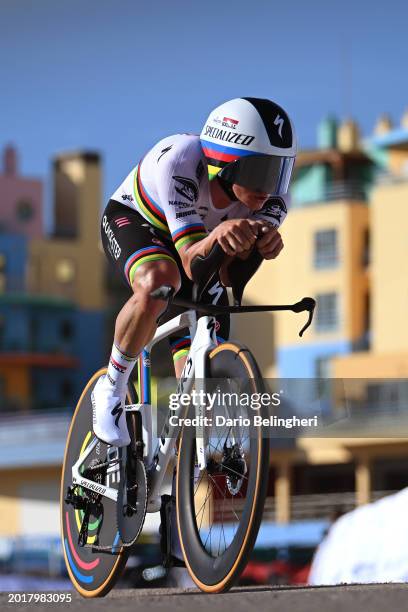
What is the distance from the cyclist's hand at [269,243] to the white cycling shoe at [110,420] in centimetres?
117

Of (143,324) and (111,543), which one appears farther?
(111,543)

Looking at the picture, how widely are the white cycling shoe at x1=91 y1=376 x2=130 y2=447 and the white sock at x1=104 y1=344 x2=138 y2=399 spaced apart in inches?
1.2

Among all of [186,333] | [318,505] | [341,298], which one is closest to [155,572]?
[186,333]

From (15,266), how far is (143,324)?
70.9 metres

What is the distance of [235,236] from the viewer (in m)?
6.21

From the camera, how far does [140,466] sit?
7.01m

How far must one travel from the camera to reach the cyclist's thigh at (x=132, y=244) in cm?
686

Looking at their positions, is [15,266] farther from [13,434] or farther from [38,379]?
[13,434]

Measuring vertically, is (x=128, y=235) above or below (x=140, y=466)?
above

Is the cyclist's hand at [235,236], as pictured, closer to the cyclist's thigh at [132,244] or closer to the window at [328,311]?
the cyclist's thigh at [132,244]

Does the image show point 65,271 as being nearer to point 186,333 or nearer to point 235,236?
point 186,333

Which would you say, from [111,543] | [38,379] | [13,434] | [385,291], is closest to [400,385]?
[385,291]

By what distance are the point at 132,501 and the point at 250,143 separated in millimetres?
1703

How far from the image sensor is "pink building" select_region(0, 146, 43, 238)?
77.1 metres
